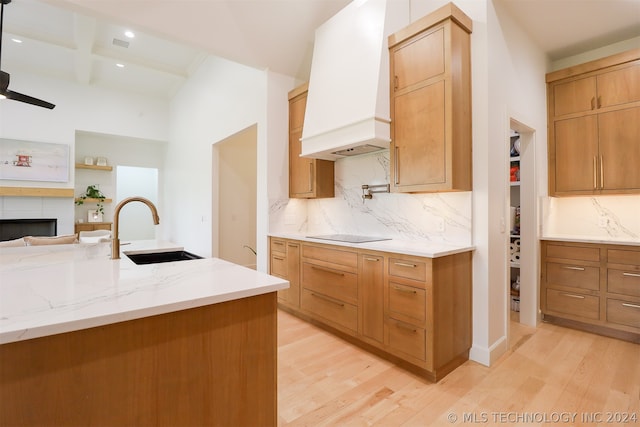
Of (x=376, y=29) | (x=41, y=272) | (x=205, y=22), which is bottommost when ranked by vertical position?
(x=41, y=272)

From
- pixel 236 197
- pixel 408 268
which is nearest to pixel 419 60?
pixel 408 268

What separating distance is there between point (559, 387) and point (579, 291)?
1.33 metres

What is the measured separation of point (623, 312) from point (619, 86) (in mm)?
2060

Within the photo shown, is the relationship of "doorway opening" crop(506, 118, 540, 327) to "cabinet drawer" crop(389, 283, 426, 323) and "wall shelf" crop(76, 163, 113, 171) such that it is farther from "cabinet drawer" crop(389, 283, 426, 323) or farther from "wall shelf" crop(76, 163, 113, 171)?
"wall shelf" crop(76, 163, 113, 171)

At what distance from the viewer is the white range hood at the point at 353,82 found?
2.56 m

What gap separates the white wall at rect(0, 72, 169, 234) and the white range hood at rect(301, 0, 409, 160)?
534 cm

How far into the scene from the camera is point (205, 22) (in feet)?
9.97

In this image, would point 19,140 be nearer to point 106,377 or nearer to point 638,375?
point 106,377

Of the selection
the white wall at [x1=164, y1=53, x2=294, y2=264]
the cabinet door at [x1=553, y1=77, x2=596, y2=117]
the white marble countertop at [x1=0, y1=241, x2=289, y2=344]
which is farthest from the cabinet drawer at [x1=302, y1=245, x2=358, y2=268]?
the cabinet door at [x1=553, y1=77, x2=596, y2=117]

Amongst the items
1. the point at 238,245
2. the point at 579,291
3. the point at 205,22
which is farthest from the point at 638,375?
the point at 238,245

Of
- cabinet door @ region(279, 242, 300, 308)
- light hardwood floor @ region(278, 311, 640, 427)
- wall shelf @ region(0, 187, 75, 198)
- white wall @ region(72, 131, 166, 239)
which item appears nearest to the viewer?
light hardwood floor @ region(278, 311, 640, 427)

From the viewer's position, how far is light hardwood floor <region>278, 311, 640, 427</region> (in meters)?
1.78

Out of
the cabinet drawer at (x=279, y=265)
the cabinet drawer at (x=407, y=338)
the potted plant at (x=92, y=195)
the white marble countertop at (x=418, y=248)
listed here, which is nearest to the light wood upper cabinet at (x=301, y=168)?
the cabinet drawer at (x=279, y=265)

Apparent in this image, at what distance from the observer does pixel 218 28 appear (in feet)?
10.3
